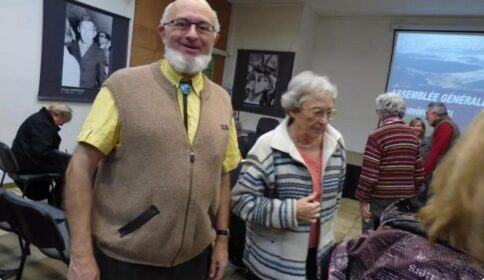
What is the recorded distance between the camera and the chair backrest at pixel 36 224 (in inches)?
69.2

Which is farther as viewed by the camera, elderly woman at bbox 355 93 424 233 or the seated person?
elderly woman at bbox 355 93 424 233

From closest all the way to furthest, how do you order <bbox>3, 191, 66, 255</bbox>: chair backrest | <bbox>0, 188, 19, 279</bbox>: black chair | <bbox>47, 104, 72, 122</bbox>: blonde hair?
<bbox>3, 191, 66, 255</bbox>: chair backrest → <bbox>0, 188, 19, 279</bbox>: black chair → <bbox>47, 104, 72, 122</bbox>: blonde hair

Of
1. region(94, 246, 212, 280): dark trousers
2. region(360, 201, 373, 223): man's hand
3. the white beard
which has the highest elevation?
the white beard

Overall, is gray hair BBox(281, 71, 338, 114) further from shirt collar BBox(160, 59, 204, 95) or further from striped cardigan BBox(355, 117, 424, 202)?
striped cardigan BBox(355, 117, 424, 202)

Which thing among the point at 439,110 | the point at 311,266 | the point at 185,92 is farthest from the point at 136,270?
the point at 439,110

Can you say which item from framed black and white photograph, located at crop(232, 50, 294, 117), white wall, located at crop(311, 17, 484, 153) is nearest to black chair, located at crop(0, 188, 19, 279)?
framed black and white photograph, located at crop(232, 50, 294, 117)

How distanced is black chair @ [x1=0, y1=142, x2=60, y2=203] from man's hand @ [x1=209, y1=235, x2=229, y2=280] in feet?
7.81

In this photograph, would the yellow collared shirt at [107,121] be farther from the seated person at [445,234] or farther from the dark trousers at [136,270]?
the seated person at [445,234]

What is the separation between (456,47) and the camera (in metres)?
6.06

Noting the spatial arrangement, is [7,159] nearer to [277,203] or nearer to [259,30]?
[277,203]

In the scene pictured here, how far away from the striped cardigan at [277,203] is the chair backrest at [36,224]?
992 mm

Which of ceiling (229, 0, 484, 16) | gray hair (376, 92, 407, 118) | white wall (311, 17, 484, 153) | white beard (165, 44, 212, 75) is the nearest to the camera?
white beard (165, 44, 212, 75)

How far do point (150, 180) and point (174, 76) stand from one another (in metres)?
0.34

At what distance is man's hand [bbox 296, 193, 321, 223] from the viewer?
1.30m
